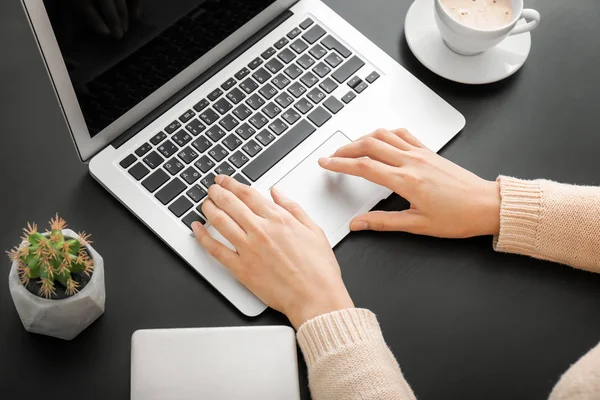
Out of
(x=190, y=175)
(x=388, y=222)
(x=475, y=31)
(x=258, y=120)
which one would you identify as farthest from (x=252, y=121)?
(x=475, y=31)

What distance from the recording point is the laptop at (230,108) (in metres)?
0.88

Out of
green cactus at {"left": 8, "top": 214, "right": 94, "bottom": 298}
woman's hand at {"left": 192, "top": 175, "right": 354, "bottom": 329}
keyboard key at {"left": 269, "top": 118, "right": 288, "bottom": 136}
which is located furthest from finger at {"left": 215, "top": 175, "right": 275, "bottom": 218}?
green cactus at {"left": 8, "top": 214, "right": 94, "bottom": 298}

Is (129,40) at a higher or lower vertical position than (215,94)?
higher

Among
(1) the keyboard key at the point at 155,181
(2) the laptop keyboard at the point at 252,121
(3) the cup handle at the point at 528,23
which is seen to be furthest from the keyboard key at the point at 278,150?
(3) the cup handle at the point at 528,23

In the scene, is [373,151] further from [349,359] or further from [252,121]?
[349,359]

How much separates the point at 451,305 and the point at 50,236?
0.49 meters

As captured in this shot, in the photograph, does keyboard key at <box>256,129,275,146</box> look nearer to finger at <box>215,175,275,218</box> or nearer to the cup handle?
finger at <box>215,175,275,218</box>

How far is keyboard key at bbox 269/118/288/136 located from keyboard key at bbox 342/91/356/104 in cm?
10

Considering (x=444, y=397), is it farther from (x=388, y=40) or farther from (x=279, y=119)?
(x=388, y=40)

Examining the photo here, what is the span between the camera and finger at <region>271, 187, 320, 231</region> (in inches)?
36.2

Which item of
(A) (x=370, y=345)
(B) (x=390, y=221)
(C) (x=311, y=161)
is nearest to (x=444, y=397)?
(A) (x=370, y=345)

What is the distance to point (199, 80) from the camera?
1.02 m

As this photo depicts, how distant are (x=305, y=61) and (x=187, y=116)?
19cm

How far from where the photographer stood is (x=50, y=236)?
0.74 m
